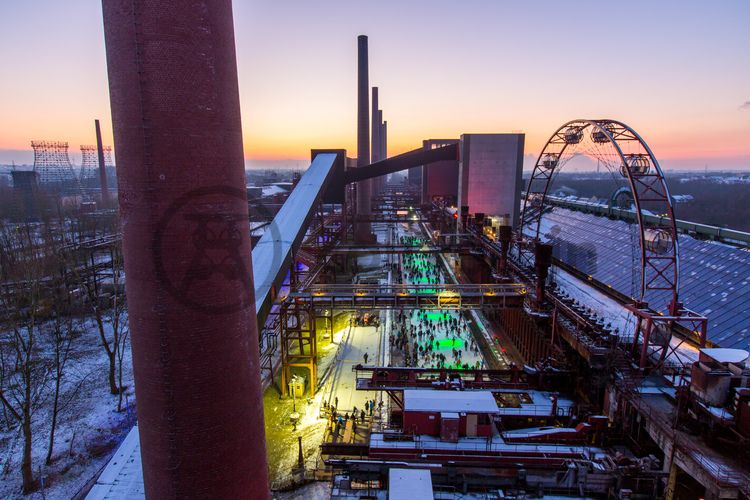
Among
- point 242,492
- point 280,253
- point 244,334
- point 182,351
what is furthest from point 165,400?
point 280,253

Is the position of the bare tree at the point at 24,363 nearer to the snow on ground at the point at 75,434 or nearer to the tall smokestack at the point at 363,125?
the snow on ground at the point at 75,434

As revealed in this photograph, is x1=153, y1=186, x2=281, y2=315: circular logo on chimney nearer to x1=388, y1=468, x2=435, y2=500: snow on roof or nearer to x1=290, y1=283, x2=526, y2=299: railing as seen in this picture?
x1=388, y1=468, x2=435, y2=500: snow on roof

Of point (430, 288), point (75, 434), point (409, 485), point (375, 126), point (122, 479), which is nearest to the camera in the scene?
point (409, 485)

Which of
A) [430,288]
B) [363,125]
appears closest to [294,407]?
[430,288]

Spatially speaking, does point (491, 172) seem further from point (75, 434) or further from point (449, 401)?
point (75, 434)

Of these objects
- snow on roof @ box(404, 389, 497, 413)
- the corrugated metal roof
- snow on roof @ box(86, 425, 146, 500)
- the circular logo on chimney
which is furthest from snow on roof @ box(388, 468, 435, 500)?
the corrugated metal roof

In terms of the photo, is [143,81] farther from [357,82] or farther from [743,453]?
[357,82]
